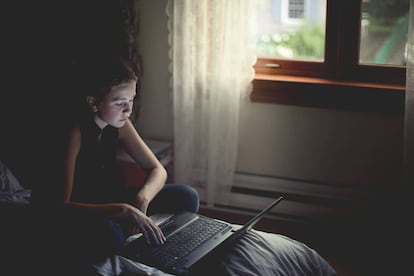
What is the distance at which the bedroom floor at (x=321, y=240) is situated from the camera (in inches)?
104

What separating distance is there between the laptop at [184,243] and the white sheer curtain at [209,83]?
0.83m

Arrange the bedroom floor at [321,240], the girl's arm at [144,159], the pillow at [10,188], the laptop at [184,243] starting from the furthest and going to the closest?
1. the bedroom floor at [321,240]
2. the pillow at [10,188]
3. the girl's arm at [144,159]
4. the laptop at [184,243]

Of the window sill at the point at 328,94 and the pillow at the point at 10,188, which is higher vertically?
the window sill at the point at 328,94

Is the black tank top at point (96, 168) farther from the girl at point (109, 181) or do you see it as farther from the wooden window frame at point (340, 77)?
the wooden window frame at point (340, 77)

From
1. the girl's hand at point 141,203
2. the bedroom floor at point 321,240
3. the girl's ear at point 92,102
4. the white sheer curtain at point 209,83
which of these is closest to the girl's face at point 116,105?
the girl's ear at point 92,102

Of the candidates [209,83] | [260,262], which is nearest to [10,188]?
[209,83]

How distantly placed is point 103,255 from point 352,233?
1.34 m

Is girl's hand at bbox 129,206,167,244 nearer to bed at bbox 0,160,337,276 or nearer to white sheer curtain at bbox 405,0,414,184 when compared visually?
bed at bbox 0,160,337,276

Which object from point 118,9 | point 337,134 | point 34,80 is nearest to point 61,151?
point 34,80

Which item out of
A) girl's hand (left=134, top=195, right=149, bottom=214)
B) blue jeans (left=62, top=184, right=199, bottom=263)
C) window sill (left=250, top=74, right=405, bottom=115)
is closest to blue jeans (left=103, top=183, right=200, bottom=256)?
girl's hand (left=134, top=195, right=149, bottom=214)

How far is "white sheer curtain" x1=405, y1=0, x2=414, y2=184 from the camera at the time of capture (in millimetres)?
2484

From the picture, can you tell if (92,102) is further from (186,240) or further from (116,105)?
(186,240)

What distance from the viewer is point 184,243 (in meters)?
2.00

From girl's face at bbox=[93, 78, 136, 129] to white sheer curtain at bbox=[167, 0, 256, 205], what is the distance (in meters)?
0.77
